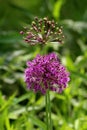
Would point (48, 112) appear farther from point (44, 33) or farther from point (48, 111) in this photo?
point (44, 33)

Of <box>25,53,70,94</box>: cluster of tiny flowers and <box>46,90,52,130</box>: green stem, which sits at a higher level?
<box>25,53,70,94</box>: cluster of tiny flowers

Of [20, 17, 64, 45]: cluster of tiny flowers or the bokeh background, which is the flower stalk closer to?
[20, 17, 64, 45]: cluster of tiny flowers

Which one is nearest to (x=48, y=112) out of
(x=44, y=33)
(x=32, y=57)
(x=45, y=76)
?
(x=45, y=76)

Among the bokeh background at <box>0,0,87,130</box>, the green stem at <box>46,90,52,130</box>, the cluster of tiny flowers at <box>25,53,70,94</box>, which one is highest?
the bokeh background at <box>0,0,87,130</box>

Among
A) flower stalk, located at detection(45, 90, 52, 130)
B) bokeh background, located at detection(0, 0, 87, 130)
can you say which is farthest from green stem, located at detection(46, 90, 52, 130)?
bokeh background, located at detection(0, 0, 87, 130)

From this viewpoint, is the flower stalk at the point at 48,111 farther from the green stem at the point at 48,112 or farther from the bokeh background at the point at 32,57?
the bokeh background at the point at 32,57

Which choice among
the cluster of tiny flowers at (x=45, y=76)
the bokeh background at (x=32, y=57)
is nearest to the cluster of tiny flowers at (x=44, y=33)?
the cluster of tiny flowers at (x=45, y=76)
